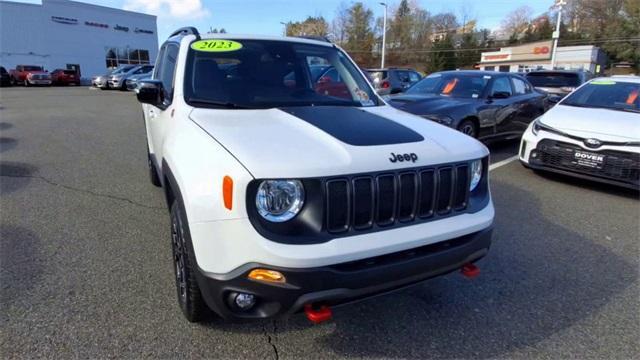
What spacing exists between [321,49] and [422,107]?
11.3 ft

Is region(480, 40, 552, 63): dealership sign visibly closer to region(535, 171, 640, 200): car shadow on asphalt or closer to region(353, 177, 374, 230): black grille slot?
region(535, 171, 640, 200): car shadow on asphalt

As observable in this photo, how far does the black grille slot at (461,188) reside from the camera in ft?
8.09

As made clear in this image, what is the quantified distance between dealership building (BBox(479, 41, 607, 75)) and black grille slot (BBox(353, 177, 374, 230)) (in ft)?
159

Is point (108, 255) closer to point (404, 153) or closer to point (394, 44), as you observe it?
point (404, 153)

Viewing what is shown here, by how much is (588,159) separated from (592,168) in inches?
5.1

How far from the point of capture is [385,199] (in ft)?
7.14

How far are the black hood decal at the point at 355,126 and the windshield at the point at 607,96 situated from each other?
5.28 m

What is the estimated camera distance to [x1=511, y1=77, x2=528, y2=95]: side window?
852cm

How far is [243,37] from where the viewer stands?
3602 millimetres

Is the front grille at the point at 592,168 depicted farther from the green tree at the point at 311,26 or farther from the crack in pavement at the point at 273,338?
the green tree at the point at 311,26

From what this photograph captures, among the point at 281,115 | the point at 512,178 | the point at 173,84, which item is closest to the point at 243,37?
the point at 173,84

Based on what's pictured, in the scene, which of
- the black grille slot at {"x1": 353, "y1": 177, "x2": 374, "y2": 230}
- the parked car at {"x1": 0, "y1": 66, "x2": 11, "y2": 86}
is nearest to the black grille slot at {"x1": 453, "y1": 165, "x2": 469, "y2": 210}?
the black grille slot at {"x1": 353, "y1": 177, "x2": 374, "y2": 230}

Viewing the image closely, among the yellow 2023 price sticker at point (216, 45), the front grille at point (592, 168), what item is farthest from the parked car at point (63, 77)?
the front grille at point (592, 168)

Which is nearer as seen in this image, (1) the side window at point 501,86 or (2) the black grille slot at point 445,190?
(2) the black grille slot at point 445,190
